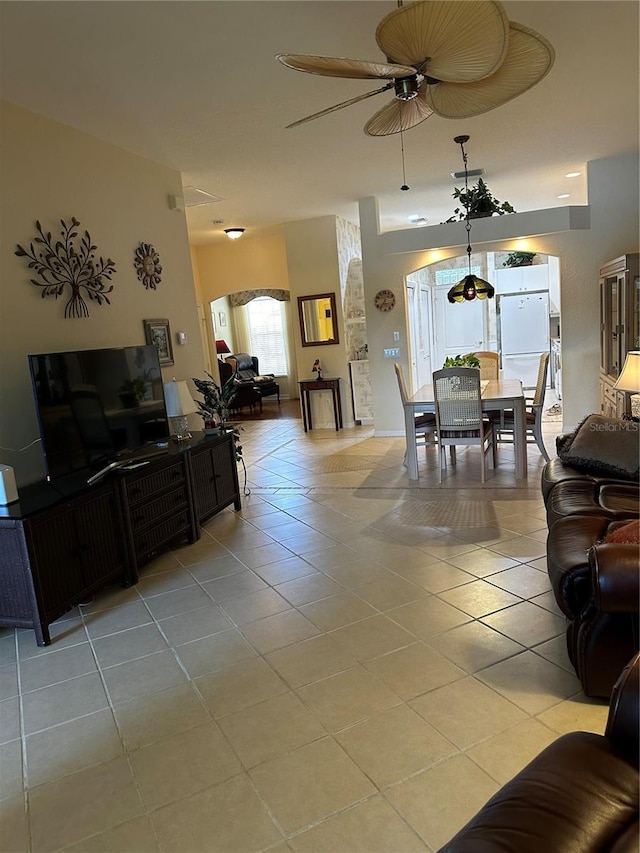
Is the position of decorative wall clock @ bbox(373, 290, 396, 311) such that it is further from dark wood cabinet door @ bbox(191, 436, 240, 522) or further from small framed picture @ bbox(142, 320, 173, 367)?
dark wood cabinet door @ bbox(191, 436, 240, 522)

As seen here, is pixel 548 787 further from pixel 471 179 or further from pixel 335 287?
pixel 335 287

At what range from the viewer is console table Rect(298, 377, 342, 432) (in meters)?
8.27

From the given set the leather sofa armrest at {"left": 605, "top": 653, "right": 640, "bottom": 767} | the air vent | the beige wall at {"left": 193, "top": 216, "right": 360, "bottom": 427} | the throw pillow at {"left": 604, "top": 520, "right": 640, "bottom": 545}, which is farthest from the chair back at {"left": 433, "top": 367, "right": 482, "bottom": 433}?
the leather sofa armrest at {"left": 605, "top": 653, "right": 640, "bottom": 767}

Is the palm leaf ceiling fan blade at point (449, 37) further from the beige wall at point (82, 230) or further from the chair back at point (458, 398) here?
A: the chair back at point (458, 398)

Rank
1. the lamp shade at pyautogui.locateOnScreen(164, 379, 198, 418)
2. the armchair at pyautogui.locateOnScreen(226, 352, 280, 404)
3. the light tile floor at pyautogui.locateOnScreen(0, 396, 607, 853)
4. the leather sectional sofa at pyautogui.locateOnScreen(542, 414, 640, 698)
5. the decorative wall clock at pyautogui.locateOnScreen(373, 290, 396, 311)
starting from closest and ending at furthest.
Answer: the light tile floor at pyautogui.locateOnScreen(0, 396, 607, 853) → the leather sectional sofa at pyautogui.locateOnScreen(542, 414, 640, 698) → the lamp shade at pyautogui.locateOnScreen(164, 379, 198, 418) → the decorative wall clock at pyautogui.locateOnScreen(373, 290, 396, 311) → the armchair at pyautogui.locateOnScreen(226, 352, 280, 404)

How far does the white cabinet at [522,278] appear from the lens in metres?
9.76

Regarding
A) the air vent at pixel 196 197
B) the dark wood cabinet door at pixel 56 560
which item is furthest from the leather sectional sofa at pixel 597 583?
the air vent at pixel 196 197

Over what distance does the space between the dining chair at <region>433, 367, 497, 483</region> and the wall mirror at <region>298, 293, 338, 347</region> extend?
3455 millimetres

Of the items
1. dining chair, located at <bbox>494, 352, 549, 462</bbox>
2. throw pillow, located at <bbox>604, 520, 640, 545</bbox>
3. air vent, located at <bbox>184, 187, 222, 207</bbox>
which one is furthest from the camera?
air vent, located at <bbox>184, 187, 222, 207</bbox>

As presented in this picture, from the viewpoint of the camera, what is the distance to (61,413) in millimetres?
3270

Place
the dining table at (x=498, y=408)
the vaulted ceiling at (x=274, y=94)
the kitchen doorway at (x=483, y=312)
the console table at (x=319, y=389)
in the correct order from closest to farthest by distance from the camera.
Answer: the vaulted ceiling at (x=274, y=94)
the dining table at (x=498, y=408)
the console table at (x=319, y=389)
the kitchen doorway at (x=483, y=312)

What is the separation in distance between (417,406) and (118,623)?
317 centimetres

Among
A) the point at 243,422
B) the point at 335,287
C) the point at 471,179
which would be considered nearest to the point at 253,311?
the point at 243,422

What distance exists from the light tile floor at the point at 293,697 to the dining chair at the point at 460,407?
1.16m
